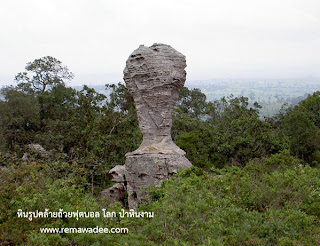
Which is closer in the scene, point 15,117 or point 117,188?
point 117,188

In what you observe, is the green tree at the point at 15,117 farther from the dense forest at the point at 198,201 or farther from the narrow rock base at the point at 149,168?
the narrow rock base at the point at 149,168

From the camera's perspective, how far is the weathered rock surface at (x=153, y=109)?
13.0 meters

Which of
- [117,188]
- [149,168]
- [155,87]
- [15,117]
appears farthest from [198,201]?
[15,117]

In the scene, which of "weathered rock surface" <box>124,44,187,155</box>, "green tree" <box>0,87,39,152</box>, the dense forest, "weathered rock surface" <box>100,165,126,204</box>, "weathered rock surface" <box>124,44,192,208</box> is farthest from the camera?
"green tree" <box>0,87,39,152</box>

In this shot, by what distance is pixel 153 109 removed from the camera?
14047 millimetres

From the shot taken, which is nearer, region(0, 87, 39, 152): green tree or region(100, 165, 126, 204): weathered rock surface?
region(100, 165, 126, 204): weathered rock surface

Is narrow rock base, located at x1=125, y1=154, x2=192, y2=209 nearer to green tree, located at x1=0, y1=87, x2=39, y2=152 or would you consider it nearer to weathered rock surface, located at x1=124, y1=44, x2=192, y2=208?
weathered rock surface, located at x1=124, y1=44, x2=192, y2=208

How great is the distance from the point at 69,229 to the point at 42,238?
0.59m

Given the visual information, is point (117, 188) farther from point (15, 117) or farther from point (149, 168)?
point (15, 117)

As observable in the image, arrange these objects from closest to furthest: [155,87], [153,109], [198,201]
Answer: [198,201], [155,87], [153,109]

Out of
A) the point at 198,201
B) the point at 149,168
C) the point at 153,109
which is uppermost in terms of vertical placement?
the point at 153,109

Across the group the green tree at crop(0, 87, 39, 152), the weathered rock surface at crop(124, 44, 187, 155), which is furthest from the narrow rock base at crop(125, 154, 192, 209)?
the green tree at crop(0, 87, 39, 152)

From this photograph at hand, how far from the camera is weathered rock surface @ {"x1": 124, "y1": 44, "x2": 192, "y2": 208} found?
13.0m

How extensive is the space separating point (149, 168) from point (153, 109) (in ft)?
8.98
